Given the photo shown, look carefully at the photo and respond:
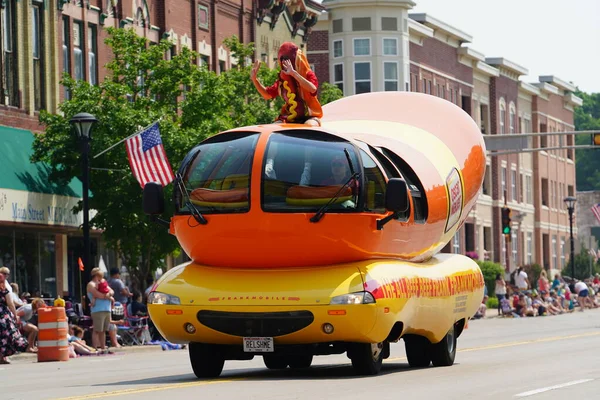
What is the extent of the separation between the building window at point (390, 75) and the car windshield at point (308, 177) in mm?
46966

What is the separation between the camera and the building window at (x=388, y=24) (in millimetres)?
63438

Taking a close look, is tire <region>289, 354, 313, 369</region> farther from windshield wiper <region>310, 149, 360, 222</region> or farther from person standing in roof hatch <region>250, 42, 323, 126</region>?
windshield wiper <region>310, 149, 360, 222</region>

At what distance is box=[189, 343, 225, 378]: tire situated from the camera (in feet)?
55.1

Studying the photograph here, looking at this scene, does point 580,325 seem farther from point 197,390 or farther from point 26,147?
point 197,390

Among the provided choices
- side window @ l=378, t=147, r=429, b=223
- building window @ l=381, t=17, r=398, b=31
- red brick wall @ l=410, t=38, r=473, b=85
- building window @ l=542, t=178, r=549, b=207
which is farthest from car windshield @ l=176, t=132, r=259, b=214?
building window @ l=542, t=178, r=549, b=207

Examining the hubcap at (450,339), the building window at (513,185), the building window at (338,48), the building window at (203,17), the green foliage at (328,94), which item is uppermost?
the building window at (338,48)

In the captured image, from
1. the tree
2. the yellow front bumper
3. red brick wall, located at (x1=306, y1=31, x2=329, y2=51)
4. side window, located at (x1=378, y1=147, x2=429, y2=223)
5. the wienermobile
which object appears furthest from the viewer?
red brick wall, located at (x1=306, y1=31, x2=329, y2=51)

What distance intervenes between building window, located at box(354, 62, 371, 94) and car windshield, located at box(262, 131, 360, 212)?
46.9 m

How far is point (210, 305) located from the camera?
624 inches

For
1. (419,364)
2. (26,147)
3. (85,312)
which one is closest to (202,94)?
(26,147)

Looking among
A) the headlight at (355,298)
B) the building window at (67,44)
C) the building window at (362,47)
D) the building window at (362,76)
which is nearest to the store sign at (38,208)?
the building window at (67,44)

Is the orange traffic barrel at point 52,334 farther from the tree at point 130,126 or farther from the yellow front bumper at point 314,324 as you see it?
the yellow front bumper at point 314,324

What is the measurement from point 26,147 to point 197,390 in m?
21.6

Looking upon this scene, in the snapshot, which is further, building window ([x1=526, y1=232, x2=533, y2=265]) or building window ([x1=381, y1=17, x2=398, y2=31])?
building window ([x1=526, y1=232, x2=533, y2=265])
